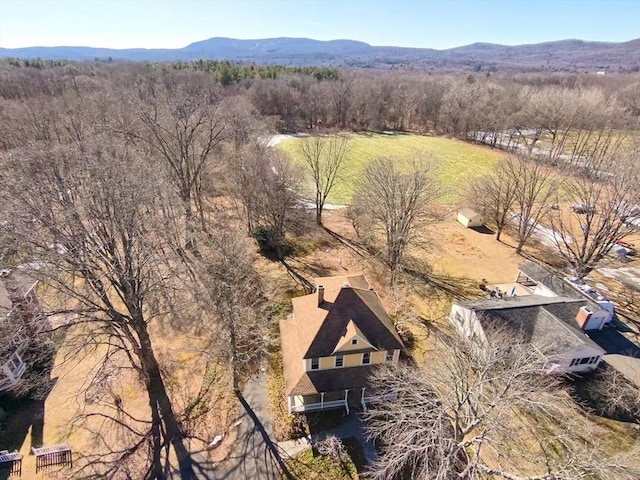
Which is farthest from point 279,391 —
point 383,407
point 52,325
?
point 52,325

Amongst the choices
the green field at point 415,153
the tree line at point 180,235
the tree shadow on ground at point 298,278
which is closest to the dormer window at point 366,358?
the tree line at point 180,235

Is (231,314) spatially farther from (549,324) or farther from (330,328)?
(549,324)

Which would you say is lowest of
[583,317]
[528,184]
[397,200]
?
[583,317]

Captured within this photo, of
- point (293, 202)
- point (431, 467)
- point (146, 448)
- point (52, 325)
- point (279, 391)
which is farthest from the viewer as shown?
point (293, 202)

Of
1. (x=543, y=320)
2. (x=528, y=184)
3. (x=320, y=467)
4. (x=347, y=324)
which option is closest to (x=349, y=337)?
(x=347, y=324)

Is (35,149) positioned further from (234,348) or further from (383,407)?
(383,407)

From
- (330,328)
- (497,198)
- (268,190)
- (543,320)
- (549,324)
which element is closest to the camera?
(330,328)
